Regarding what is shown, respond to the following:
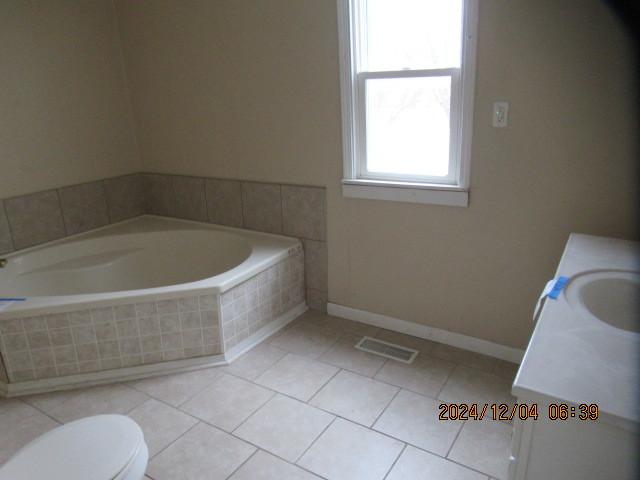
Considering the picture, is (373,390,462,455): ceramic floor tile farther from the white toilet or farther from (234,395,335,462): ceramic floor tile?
the white toilet

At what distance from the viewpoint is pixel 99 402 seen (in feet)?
7.16

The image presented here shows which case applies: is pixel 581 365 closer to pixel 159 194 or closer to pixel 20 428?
pixel 20 428

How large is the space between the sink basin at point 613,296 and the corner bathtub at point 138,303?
5.19ft

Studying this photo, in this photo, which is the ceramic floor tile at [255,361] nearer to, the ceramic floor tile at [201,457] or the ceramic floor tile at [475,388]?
the ceramic floor tile at [201,457]

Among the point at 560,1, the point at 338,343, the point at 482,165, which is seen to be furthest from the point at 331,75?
the point at 338,343

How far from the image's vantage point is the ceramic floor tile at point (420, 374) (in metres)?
2.24

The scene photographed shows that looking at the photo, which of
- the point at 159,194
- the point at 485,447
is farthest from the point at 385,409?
the point at 159,194

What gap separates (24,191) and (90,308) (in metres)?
1.07

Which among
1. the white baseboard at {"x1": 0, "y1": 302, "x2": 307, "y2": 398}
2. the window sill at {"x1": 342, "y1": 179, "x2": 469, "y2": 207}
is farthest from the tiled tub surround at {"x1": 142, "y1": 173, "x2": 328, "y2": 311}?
the white baseboard at {"x1": 0, "y1": 302, "x2": 307, "y2": 398}

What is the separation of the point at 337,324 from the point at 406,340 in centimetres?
43

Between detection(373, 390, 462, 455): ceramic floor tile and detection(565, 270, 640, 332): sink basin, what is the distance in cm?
79

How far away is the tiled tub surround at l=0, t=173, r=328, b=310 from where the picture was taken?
110 inches

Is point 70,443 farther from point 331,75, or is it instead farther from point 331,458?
point 331,75

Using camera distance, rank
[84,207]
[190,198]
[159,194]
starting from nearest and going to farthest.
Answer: [84,207] < [190,198] < [159,194]
